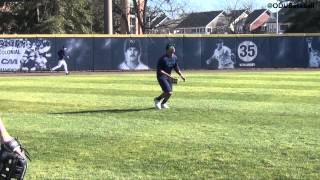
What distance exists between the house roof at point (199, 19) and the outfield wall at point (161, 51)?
85488 mm

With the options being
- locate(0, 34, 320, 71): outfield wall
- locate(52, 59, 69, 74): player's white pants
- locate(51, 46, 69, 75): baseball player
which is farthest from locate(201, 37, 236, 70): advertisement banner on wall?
locate(52, 59, 69, 74): player's white pants

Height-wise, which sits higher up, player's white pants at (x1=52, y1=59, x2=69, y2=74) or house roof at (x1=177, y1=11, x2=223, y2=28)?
house roof at (x1=177, y1=11, x2=223, y2=28)

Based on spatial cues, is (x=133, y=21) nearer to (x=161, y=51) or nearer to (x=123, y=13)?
(x=123, y=13)

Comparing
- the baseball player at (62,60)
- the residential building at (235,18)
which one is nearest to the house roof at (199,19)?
the residential building at (235,18)

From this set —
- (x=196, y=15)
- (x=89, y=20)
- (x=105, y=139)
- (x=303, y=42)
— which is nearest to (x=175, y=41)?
(x=303, y=42)

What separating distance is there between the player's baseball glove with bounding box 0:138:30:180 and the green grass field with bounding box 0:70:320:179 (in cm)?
289

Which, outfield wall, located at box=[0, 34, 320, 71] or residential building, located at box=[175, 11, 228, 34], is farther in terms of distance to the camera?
residential building, located at box=[175, 11, 228, 34]

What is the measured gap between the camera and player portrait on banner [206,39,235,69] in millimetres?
40156

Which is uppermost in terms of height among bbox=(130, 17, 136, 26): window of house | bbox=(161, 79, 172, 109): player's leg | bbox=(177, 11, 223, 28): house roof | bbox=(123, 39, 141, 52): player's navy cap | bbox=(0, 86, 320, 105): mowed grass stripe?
bbox=(177, 11, 223, 28): house roof

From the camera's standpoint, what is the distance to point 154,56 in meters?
39.3

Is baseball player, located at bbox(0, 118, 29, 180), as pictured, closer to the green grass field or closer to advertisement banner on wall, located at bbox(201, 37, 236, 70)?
the green grass field

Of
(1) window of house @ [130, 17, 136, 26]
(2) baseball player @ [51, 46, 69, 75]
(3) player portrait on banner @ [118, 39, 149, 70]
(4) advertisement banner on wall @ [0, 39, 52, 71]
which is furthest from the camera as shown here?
(1) window of house @ [130, 17, 136, 26]

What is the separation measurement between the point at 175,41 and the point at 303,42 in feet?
28.7

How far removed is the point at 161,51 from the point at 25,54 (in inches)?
345
